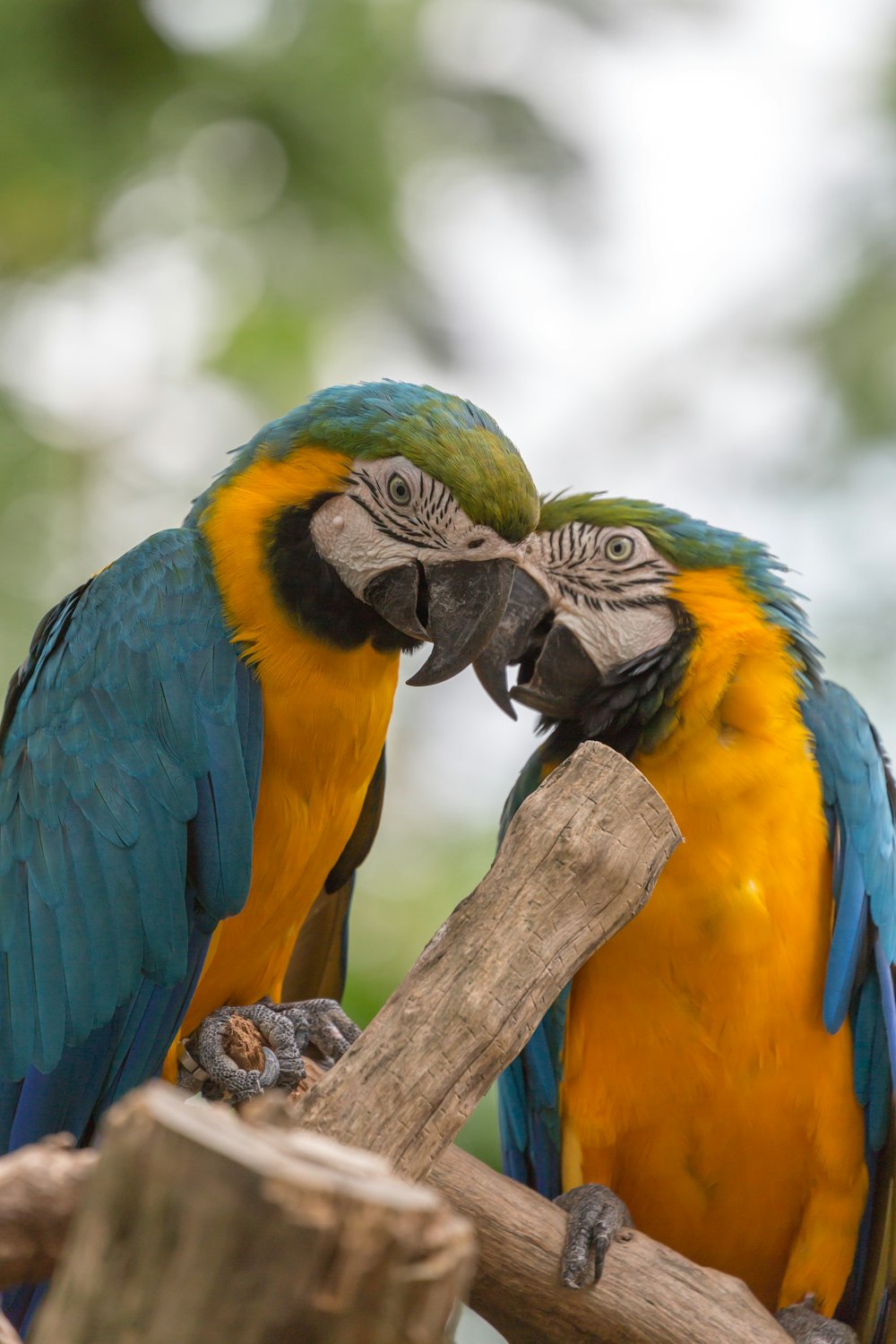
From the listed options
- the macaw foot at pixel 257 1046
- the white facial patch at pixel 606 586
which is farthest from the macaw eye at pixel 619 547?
the macaw foot at pixel 257 1046

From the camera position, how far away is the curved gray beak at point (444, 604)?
8.82ft

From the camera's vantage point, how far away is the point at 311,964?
3.38 meters

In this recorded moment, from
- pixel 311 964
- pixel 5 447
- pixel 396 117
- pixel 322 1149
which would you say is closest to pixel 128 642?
pixel 311 964

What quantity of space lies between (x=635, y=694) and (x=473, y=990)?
1.28 metres

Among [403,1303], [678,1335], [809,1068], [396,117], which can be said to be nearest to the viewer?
[403,1303]

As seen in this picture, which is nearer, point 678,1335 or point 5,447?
point 678,1335

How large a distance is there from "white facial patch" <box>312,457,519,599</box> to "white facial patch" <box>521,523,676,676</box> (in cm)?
45

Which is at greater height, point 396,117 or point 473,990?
point 396,117

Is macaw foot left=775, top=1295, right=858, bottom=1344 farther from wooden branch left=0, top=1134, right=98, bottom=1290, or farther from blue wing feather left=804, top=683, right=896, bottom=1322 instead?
wooden branch left=0, top=1134, right=98, bottom=1290

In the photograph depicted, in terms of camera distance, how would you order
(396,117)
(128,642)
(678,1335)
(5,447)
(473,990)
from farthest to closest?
1. (396,117)
2. (5,447)
3. (128,642)
4. (678,1335)
5. (473,990)

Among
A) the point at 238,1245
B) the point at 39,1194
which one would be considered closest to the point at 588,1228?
the point at 39,1194

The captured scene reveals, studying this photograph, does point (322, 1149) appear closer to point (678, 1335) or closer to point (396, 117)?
point (678, 1335)

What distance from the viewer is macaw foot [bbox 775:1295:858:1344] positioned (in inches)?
114

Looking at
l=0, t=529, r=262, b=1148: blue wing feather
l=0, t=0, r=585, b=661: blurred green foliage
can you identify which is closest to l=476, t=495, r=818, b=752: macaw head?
l=0, t=529, r=262, b=1148: blue wing feather
